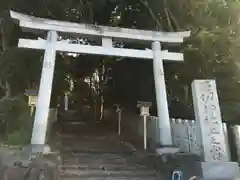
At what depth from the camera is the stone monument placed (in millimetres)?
6418

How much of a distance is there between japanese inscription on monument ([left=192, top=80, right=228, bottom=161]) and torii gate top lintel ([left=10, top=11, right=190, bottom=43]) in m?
2.92

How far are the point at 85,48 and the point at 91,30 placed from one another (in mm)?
685

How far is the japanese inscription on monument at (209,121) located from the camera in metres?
6.59

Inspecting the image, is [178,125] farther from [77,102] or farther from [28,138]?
[77,102]

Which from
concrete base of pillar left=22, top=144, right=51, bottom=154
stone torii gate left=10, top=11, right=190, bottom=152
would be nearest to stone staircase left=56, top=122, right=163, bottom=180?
concrete base of pillar left=22, top=144, right=51, bottom=154

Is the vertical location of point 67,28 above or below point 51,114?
above

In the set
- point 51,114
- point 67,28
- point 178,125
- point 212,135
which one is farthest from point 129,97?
point 212,135

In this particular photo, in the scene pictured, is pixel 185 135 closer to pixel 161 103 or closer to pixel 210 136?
pixel 161 103

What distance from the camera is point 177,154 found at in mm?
7629

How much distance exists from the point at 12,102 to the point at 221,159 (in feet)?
Answer: 22.7

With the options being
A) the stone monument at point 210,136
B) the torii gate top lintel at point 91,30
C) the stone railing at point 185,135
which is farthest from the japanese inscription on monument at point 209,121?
the torii gate top lintel at point 91,30

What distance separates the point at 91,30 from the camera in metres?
8.91

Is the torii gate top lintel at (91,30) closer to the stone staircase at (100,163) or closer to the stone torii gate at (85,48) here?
the stone torii gate at (85,48)

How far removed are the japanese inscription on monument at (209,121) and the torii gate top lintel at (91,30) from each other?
2.92 metres
